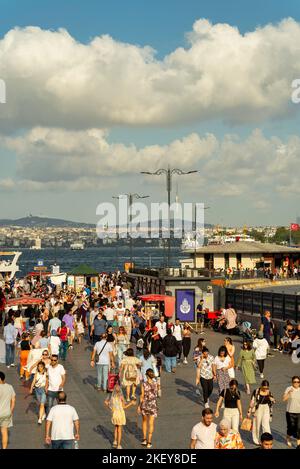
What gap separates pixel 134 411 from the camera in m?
15.0

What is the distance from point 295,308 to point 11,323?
10.7 meters

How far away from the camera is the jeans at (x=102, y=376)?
16.5 meters

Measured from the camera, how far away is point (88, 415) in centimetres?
1441

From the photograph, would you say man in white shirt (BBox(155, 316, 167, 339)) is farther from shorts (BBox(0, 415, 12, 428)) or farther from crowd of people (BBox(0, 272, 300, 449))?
shorts (BBox(0, 415, 12, 428))

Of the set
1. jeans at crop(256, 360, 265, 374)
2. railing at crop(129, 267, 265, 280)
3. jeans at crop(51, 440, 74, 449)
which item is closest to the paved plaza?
jeans at crop(256, 360, 265, 374)

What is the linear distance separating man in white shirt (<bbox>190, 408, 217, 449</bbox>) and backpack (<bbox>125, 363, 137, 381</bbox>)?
551 cm

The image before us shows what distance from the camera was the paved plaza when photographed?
12391 millimetres

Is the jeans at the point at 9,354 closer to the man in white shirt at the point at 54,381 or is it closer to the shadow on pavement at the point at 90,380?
the shadow on pavement at the point at 90,380

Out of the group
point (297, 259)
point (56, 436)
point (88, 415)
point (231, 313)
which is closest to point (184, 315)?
point (231, 313)

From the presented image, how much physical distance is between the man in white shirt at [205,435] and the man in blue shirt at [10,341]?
36.2 feet

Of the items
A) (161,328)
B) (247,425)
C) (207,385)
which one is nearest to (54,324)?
(161,328)
